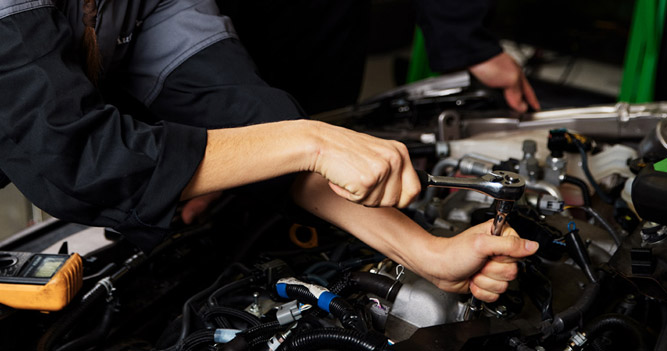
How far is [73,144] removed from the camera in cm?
76

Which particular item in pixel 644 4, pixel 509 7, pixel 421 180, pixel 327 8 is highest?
pixel 421 180

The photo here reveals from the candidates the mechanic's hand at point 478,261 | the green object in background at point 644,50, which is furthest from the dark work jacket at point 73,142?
the green object in background at point 644,50

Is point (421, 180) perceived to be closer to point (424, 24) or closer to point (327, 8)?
point (424, 24)

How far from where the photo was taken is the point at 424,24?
1811 millimetres

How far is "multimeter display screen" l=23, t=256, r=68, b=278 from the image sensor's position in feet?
2.73

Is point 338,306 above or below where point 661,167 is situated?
below

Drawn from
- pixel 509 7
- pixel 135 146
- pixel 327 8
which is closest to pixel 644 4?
pixel 327 8

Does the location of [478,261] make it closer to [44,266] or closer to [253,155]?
[253,155]

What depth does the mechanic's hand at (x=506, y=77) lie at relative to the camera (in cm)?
164

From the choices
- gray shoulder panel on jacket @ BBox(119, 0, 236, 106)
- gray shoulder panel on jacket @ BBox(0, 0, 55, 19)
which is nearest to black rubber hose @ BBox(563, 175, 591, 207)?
gray shoulder panel on jacket @ BBox(119, 0, 236, 106)

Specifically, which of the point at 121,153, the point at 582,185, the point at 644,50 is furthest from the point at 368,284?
the point at 644,50

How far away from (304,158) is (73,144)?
0.29 meters

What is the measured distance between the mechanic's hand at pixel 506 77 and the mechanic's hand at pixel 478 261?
35.2 inches

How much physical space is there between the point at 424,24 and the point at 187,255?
106cm
